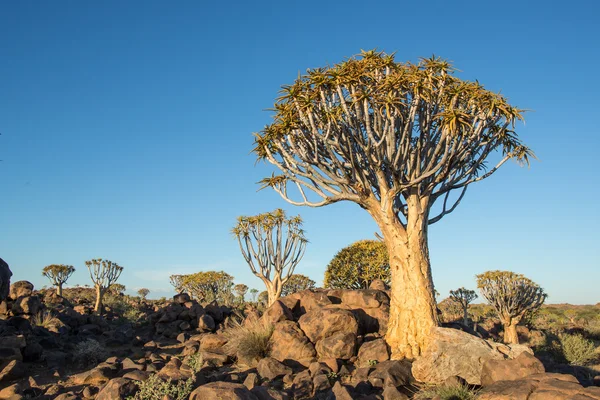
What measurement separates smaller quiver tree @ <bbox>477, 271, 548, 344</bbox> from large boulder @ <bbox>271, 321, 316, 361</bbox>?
988 cm

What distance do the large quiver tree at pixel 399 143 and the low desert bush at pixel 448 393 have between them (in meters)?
1.98

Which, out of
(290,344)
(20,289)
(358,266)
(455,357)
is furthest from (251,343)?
(20,289)

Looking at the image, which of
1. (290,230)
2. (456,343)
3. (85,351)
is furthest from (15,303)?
(456,343)

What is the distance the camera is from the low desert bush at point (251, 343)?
38.3 ft

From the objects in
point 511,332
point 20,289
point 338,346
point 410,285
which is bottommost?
point 338,346

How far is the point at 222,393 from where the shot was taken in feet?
19.9

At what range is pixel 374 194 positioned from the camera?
11.8 m

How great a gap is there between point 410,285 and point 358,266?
9.49 m

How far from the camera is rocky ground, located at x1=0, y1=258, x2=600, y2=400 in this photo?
24.3 feet

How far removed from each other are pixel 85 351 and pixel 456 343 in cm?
944

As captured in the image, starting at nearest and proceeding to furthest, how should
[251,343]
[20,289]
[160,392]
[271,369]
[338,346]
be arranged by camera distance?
[160,392], [271,369], [338,346], [251,343], [20,289]

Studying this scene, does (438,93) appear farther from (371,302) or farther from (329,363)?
(329,363)

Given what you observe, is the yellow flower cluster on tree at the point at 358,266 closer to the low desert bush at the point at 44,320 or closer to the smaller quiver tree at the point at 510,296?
the smaller quiver tree at the point at 510,296

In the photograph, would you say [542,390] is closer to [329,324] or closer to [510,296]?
[329,324]
